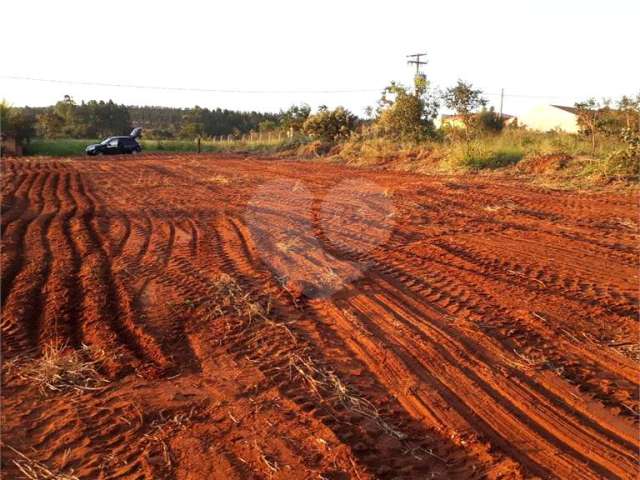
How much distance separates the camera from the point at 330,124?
112ft

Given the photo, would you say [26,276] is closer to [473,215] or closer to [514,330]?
[514,330]

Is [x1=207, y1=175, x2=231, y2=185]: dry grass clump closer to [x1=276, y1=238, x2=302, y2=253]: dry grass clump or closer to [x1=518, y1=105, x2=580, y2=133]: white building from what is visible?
[x1=276, y1=238, x2=302, y2=253]: dry grass clump

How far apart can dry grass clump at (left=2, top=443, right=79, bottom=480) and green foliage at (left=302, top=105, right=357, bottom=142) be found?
31.2 meters

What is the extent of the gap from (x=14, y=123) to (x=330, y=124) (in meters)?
21.2

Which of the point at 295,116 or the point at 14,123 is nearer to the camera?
the point at 14,123

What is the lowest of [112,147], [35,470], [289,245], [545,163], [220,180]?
[35,470]

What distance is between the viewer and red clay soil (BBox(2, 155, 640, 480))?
9.71 ft

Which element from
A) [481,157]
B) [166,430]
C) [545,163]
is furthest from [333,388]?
[481,157]

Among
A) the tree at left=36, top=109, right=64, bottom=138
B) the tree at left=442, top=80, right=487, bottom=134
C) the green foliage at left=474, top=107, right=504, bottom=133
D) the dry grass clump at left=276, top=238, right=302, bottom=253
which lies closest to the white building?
the green foliage at left=474, top=107, right=504, bottom=133

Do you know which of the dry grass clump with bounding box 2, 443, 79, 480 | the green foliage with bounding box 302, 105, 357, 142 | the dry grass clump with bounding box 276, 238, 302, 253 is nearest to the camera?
the dry grass clump with bounding box 2, 443, 79, 480

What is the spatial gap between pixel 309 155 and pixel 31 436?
2805 cm

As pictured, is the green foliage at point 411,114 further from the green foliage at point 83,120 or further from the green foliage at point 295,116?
the green foliage at point 83,120

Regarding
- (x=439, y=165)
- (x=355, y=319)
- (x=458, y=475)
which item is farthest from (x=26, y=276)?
(x=439, y=165)

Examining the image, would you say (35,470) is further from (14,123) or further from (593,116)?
(14,123)
